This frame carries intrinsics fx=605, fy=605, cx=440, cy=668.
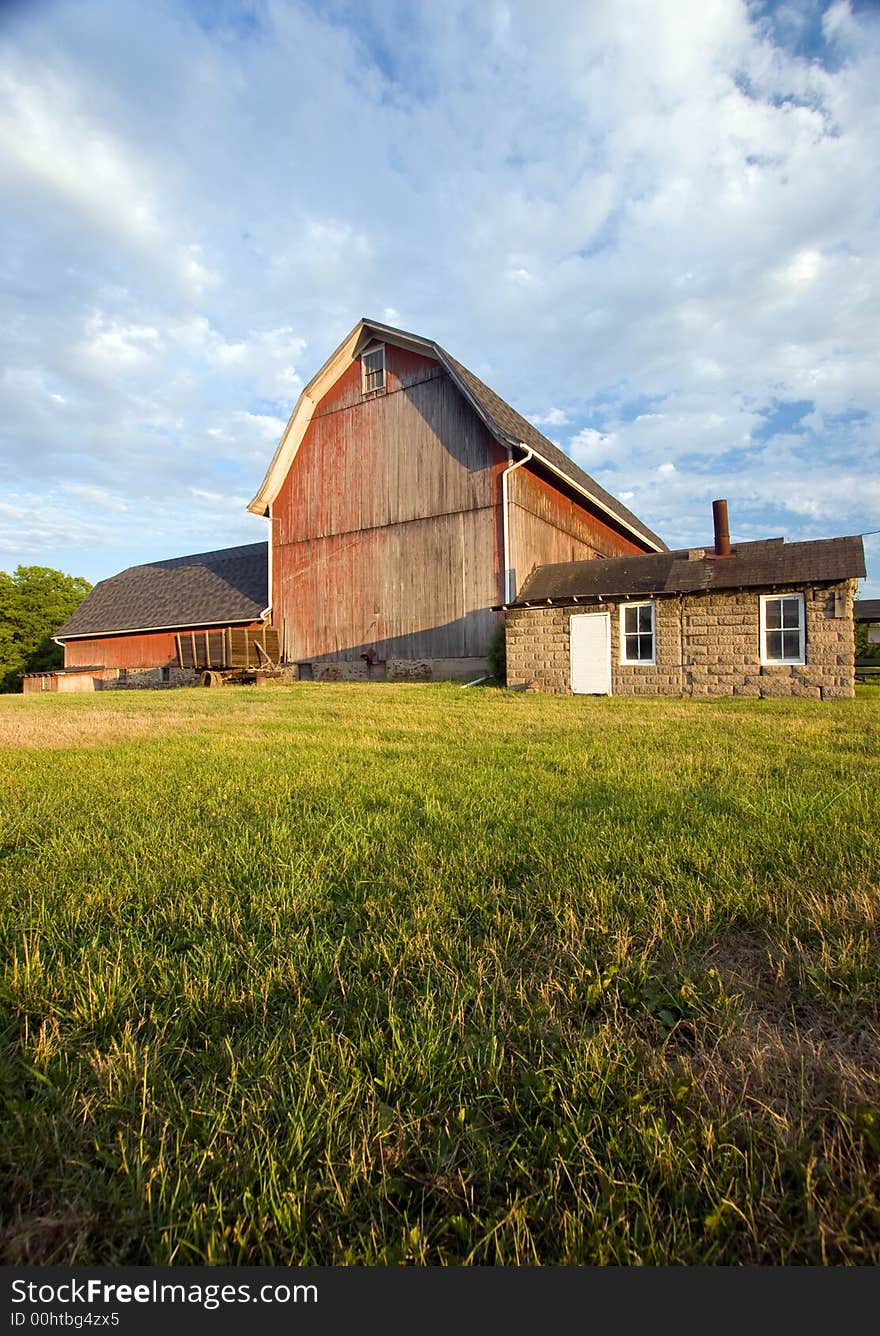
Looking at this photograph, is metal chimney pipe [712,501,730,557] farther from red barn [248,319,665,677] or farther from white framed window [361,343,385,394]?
white framed window [361,343,385,394]

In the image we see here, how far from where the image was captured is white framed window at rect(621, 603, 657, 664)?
50.0 ft

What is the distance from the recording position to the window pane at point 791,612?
13.8 meters

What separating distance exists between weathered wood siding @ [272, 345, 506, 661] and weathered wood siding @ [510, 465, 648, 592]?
76 cm

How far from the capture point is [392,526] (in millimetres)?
19953

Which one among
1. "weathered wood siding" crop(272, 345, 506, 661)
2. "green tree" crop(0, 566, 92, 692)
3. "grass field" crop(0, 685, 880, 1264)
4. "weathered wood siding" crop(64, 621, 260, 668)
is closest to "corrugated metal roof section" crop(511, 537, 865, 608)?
"weathered wood siding" crop(272, 345, 506, 661)

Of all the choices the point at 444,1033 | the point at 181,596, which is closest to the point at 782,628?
the point at 444,1033

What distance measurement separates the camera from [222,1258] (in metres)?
1.16

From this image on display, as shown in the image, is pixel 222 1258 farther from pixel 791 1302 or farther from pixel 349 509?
pixel 349 509

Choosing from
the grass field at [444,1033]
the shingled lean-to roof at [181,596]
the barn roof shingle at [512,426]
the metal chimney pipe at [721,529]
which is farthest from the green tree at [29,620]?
the grass field at [444,1033]

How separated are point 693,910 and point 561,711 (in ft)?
28.2

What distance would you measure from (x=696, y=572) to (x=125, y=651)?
24213 mm

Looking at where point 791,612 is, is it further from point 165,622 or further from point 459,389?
point 165,622

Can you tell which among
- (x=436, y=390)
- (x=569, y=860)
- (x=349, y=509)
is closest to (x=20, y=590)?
(x=349, y=509)

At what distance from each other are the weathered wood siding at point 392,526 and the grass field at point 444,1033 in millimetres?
14968
